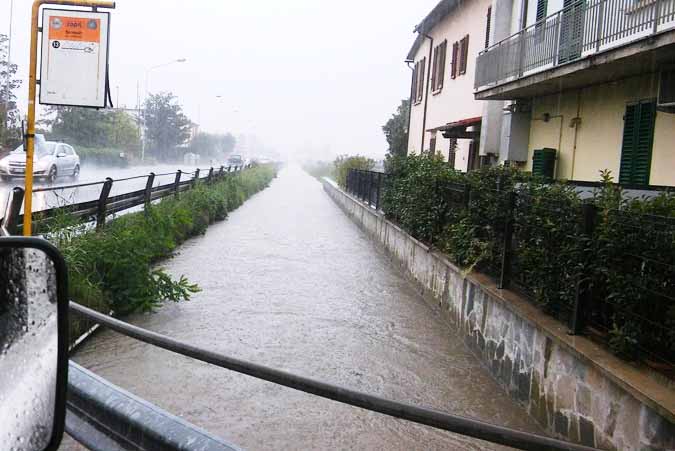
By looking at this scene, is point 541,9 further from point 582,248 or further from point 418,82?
point 418,82

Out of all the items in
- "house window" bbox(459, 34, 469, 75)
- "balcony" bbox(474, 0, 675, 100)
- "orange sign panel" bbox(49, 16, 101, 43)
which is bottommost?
"orange sign panel" bbox(49, 16, 101, 43)

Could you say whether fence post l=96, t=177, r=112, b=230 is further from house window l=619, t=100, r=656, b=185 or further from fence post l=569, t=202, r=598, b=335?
house window l=619, t=100, r=656, b=185

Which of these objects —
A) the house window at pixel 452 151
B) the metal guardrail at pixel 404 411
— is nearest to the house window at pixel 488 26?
the house window at pixel 452 151

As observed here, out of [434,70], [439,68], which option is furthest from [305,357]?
[434,70]

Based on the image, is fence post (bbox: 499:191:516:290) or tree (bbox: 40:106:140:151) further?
tree (bbox: 40:106:140:151)

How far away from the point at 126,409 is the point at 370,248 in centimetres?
1396

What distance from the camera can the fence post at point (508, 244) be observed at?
22.6 feet

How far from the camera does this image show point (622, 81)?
14.0 meters

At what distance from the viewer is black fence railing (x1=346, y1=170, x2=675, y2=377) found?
4303mm

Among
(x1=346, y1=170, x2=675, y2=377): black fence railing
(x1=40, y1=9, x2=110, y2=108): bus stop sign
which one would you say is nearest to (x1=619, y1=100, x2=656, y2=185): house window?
(x1=346, y1=170, x2=675, y2=377): black fence railing

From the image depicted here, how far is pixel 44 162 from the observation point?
2486cm

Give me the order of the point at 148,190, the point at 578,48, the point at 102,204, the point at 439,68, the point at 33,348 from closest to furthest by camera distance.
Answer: the point at 33,348, the point at 102,204, the point at 148,190, the point at 578,48, the point at 439,68

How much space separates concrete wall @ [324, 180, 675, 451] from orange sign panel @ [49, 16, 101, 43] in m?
4.66

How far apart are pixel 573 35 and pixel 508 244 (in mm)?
8569
